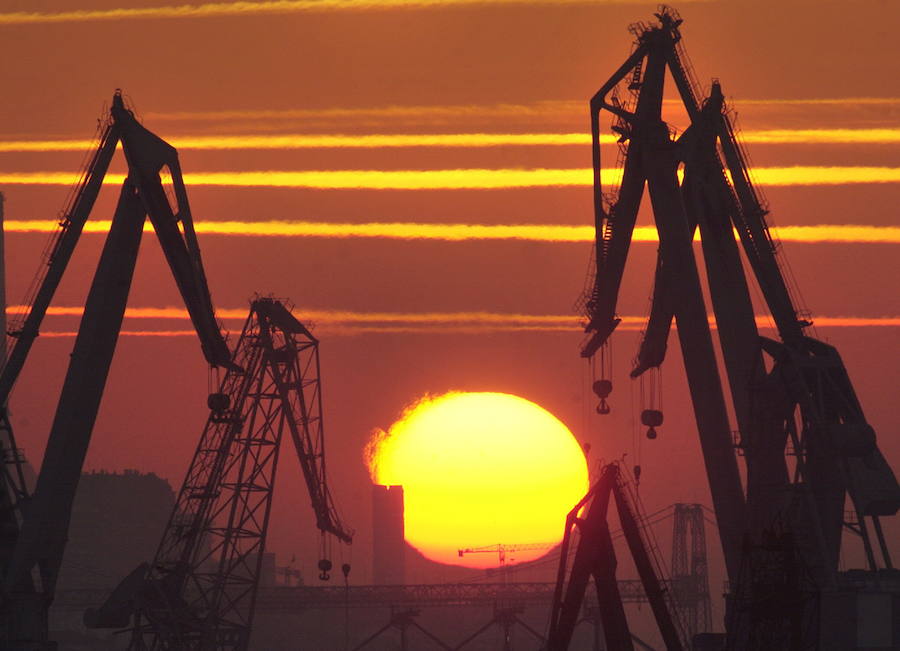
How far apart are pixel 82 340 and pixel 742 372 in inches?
1132

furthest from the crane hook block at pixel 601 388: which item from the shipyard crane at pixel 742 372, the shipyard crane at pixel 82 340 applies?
the shipyard crane at pixel 82 340

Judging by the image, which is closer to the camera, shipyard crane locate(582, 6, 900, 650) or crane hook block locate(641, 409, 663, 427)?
shipyard crane locate(582, 6, 900, 650)

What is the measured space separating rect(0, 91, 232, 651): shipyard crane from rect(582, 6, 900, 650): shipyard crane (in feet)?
60.7

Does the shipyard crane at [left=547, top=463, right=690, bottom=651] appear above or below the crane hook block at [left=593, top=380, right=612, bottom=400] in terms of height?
below

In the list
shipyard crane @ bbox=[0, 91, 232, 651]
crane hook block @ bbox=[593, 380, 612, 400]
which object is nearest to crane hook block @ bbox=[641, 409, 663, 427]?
crane hook block @ bbox=[593, 380, 612, 400]

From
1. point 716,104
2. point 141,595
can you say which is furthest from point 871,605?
point 141,595

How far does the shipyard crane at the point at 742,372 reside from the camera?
216 ft

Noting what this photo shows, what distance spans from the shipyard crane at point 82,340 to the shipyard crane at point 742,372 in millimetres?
18509

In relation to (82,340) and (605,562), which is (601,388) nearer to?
(605,562)

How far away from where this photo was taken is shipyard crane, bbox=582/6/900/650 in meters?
65.7

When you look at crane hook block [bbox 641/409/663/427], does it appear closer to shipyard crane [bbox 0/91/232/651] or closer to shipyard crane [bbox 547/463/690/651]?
shipyard crane [bbox 547/463/690/651]

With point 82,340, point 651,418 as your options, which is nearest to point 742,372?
point 651,418

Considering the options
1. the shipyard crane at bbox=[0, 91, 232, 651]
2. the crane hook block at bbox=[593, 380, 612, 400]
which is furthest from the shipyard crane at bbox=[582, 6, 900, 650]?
the shipyard crane at bbox=[0, 91, 232, 651]

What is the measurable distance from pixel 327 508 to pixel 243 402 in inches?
509
